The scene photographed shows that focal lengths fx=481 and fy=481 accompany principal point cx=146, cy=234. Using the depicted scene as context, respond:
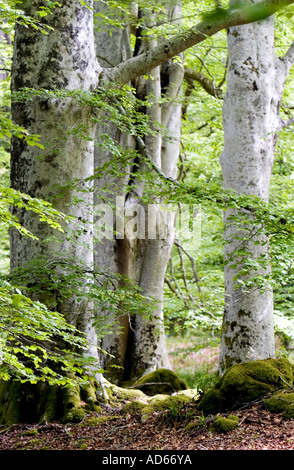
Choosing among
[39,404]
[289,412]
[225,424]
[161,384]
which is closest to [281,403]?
[289,412]

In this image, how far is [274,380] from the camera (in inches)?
181

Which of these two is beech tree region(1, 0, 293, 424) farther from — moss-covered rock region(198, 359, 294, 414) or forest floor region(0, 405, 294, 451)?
moss-covered rock region(198, 359, 294, 414)

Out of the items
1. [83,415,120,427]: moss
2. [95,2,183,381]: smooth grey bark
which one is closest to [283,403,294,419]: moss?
[83,415,120,427]: moss

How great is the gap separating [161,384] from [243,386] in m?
2.86

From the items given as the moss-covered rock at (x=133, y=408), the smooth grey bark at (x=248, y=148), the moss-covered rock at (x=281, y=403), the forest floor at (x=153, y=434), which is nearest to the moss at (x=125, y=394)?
the forest floor at (x=153, y=434)

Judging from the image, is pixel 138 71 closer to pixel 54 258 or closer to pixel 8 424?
pixel 54 258

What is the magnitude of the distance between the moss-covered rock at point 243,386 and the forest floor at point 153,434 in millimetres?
137

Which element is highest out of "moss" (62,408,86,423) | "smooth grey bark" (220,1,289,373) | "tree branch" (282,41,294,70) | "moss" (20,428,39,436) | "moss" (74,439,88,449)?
"tree branch" (282,41,294,70)

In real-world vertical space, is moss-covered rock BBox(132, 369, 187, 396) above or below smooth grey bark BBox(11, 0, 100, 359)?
below

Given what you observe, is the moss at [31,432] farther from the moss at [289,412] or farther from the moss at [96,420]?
the moss at [289,412]

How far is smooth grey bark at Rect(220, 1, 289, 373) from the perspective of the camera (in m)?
6.11

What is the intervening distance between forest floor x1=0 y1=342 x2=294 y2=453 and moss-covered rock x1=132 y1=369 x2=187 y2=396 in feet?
4.58

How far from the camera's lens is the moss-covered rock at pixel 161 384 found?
281 inches
